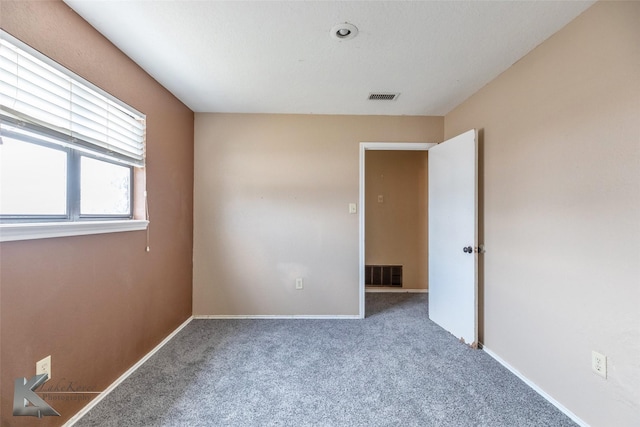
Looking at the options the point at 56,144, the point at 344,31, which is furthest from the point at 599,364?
the point at 56,144

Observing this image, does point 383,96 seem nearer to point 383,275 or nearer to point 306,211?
point 306,211

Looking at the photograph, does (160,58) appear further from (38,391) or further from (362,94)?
(38,391)

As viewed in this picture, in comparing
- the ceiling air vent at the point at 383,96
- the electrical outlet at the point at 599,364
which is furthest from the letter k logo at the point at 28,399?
the ceiling air vent at the point at 383,96

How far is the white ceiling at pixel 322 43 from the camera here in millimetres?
1399

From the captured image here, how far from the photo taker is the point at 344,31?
1568 mm

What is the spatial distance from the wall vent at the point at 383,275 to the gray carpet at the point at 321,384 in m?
1.37

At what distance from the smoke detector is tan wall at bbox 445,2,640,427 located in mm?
1257

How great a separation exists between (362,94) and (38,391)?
9.61ft

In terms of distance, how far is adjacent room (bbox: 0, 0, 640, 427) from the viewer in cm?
127

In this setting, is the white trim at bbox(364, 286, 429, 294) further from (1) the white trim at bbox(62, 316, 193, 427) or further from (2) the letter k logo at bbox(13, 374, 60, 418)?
(2) the letter k logo at bbox(13, 374, 60, 418)

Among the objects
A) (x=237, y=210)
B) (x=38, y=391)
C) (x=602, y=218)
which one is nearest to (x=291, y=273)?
(x=237, y=210)

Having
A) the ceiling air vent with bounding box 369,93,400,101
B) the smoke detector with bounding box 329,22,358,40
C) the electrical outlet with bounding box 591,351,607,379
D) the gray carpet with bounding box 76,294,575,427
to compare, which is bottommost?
the gray carpet with bounding box 76,294,575,427

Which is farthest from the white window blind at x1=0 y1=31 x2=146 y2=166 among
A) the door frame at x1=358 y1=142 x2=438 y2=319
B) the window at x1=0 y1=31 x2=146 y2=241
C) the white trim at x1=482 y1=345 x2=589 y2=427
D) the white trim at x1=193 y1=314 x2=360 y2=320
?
the white trim at x1=482 y1=345 x2=589 y2=427

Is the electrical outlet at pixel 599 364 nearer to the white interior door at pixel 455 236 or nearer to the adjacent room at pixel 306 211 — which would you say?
the adjacent room at pixel 306 211
